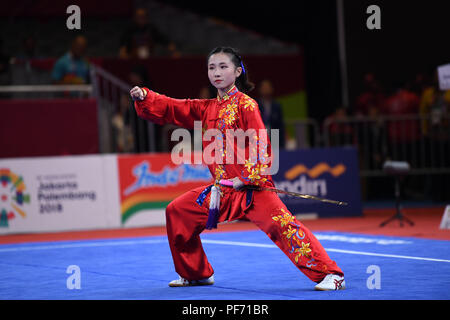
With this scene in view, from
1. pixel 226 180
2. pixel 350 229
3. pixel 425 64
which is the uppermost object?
pixel 425 64

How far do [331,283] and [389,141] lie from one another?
10960 mm

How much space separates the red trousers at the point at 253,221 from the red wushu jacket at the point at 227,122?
0.19 metres

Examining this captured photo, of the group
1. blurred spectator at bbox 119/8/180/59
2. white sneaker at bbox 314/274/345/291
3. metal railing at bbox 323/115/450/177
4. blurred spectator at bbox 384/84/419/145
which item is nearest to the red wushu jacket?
white sneaker at bbox 314/274/345/291

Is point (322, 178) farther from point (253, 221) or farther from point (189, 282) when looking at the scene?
point (253, 221)

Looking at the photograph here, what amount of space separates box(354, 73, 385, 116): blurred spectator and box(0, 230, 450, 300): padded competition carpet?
6.52m

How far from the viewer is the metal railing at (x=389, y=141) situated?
1614 cm

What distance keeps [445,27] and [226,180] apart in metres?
12.3

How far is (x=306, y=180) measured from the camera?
557 inches

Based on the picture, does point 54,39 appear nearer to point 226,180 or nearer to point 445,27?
point 445,27

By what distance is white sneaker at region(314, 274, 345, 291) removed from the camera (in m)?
6.15

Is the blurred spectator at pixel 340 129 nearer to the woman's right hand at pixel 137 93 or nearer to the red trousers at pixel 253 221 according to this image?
the red trousers at pixel 253 221

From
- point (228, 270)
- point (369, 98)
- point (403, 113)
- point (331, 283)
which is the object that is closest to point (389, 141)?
point (403, 113)
